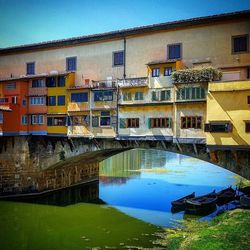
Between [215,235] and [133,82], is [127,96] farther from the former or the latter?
[215,235]

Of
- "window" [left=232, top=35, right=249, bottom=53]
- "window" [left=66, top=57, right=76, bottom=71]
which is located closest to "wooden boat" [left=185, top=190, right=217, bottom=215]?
"window" [left=232, top=35, right=249, bottom=53]

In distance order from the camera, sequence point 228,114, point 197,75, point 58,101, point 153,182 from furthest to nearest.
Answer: point 153,182 < point 58,101 < point 197,75 < point 228,114

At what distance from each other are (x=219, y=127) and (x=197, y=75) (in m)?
4.70

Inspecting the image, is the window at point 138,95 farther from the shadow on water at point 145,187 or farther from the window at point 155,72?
the shadow on water at point 145,187

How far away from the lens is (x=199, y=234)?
21891mm

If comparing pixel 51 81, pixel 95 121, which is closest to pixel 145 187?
pixel 95 121

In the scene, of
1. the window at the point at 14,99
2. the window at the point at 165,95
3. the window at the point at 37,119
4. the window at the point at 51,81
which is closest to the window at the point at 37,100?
the window at the point at 37,119

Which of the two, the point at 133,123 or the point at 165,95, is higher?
the point at 165,95

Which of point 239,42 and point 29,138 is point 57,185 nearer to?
point 29,138

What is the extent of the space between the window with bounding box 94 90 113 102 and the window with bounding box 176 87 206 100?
23.6 ft

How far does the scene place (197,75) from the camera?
1040 inches

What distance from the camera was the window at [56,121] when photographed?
34.7m

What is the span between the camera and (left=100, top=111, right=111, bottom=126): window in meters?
31.8

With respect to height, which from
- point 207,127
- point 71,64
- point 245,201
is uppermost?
point 71,64
